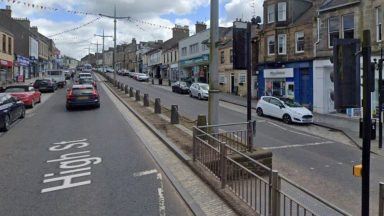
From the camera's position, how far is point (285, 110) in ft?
78.8

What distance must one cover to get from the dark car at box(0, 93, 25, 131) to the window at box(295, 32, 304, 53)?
2138 centimetres

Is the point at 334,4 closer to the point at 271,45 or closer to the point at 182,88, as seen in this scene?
the point at 271,45

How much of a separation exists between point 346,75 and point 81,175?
658 centimetres

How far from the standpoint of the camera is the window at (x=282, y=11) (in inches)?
1348

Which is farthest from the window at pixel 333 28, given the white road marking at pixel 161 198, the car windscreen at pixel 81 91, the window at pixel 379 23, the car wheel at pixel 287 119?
the white road marking at pixel 161 198

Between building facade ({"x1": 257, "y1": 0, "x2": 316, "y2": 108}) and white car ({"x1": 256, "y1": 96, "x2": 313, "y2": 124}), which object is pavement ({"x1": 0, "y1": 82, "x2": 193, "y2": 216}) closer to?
white car ({"x1": 256, "y1": 96, "x2": 313, "y2": 124})

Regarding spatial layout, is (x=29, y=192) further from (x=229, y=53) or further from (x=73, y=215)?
(x=229, y=53)

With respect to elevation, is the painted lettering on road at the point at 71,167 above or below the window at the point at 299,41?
below

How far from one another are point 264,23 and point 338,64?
3274cm

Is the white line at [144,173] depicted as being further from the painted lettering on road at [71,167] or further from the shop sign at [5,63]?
the shop sign at [5,63]

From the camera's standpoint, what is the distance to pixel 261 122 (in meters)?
23.2

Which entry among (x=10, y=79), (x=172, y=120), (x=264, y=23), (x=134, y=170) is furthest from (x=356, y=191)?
(x=10, y=79)

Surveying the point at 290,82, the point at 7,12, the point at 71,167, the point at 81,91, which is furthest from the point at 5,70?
the point at 71,167

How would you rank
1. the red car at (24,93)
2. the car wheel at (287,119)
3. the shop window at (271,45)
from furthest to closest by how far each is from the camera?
the shop window at (271,45)
the red car at (24,93)
the car wheel at (287,119)
